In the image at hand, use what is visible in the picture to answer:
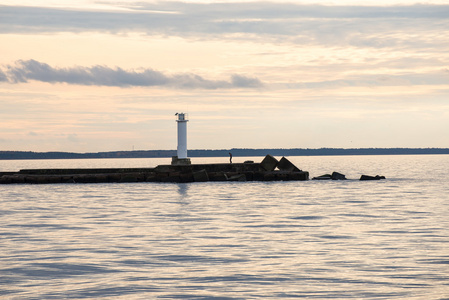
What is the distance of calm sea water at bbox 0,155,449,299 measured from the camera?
34.3 feet

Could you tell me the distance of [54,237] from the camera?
57.0 ft

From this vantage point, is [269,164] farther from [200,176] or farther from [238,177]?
[200,176]

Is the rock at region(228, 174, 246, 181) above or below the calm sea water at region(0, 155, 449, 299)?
above

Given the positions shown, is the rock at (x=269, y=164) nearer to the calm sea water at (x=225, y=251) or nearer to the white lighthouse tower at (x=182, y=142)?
the white lighthouse tower at (x=182, y=142)

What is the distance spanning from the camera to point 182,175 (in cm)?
4609

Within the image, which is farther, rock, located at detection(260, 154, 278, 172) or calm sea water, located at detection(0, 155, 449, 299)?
rock, located at detection(260, 154, 278, 172)

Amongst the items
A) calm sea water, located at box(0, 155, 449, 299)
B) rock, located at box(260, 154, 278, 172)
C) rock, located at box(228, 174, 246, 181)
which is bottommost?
calm sea water, located at box(0, 155, 449, 299)

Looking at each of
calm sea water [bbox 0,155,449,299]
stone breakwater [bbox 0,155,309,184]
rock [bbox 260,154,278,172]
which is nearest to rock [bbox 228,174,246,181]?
stone breakwater [bbox 0,155,309,184]

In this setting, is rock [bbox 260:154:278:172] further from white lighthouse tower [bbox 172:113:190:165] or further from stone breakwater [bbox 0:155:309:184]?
white lighthouse tower [bbox 172:113:190:165]

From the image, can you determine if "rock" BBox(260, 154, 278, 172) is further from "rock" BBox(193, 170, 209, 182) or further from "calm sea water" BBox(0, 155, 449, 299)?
"calm sea water" BBox(0, 155, 449, 299)

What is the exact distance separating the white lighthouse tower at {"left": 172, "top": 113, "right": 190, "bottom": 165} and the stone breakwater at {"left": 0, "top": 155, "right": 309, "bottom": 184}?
1.25 ft

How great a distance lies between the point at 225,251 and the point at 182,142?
31.0m

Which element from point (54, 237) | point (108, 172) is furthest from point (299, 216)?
point (108, 172)

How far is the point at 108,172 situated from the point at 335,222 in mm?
32212
